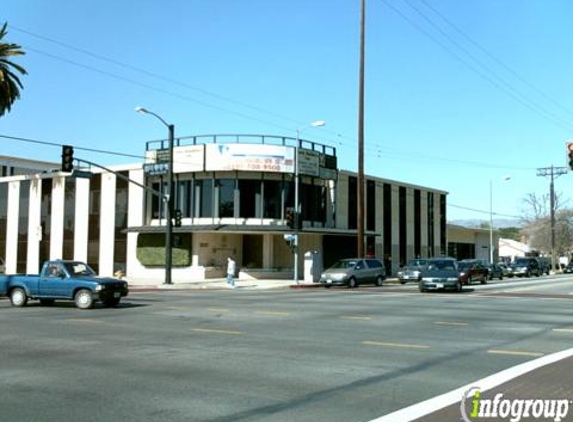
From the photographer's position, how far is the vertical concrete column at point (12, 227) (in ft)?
172

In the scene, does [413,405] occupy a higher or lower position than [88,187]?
lower

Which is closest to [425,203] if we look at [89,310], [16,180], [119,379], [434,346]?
[16,180]

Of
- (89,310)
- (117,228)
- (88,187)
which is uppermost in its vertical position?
(88,187)

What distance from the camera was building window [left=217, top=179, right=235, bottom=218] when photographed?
43.0 metres

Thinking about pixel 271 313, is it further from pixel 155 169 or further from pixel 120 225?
pixel 120 225

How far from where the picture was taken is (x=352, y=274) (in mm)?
36094

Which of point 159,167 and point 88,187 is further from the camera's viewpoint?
point 88,187

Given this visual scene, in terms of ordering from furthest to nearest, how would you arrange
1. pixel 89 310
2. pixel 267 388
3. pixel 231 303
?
pixel 231 303 < pixel 89 310 < pixel 267 388

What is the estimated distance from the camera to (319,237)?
48094 mm

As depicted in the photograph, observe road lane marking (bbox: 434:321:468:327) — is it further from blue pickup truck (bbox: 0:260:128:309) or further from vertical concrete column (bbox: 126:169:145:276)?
vertical concrete column (bbox: 126:169:145:276)

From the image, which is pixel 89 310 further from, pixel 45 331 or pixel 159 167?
pixel 159 167

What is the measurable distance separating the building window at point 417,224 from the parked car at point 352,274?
25010 millimetres

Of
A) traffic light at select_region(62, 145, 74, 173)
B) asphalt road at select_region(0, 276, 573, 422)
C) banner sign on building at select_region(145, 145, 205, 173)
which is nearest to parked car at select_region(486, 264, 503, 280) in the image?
banner sign on building at select_region(145, 145, 205, 173)

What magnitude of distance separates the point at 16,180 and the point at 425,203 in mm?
→ 37428
